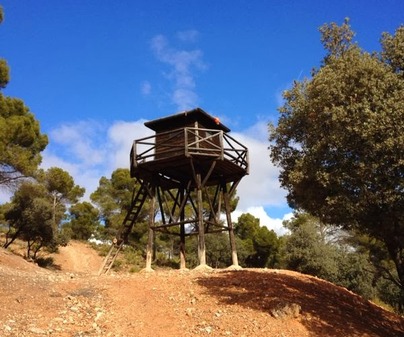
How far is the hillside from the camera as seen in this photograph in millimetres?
10016

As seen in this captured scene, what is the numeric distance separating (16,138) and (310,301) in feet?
71.7

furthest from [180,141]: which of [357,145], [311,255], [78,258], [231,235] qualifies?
[78,258]

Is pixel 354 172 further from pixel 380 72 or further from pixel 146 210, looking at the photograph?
pixel 146 210

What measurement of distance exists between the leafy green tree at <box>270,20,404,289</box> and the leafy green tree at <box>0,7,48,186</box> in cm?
1822

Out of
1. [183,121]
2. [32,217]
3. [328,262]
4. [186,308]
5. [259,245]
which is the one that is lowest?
[186,308]

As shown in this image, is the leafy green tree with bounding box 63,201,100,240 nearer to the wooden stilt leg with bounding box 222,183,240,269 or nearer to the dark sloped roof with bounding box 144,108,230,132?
the dark sloped roof with bounding box 144,108,230,132

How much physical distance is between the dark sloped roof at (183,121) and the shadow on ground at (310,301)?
8.57m

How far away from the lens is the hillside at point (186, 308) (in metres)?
10.0

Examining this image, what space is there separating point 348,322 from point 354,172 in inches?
162

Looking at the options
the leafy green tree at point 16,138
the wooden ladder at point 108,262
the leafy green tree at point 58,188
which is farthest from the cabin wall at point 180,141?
the leafy green tree at point 58,188

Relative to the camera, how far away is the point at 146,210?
154ft

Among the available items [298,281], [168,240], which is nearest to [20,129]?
[298,281]

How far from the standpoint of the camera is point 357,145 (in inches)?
460

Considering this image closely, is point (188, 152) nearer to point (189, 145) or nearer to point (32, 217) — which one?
point (189, 145)
